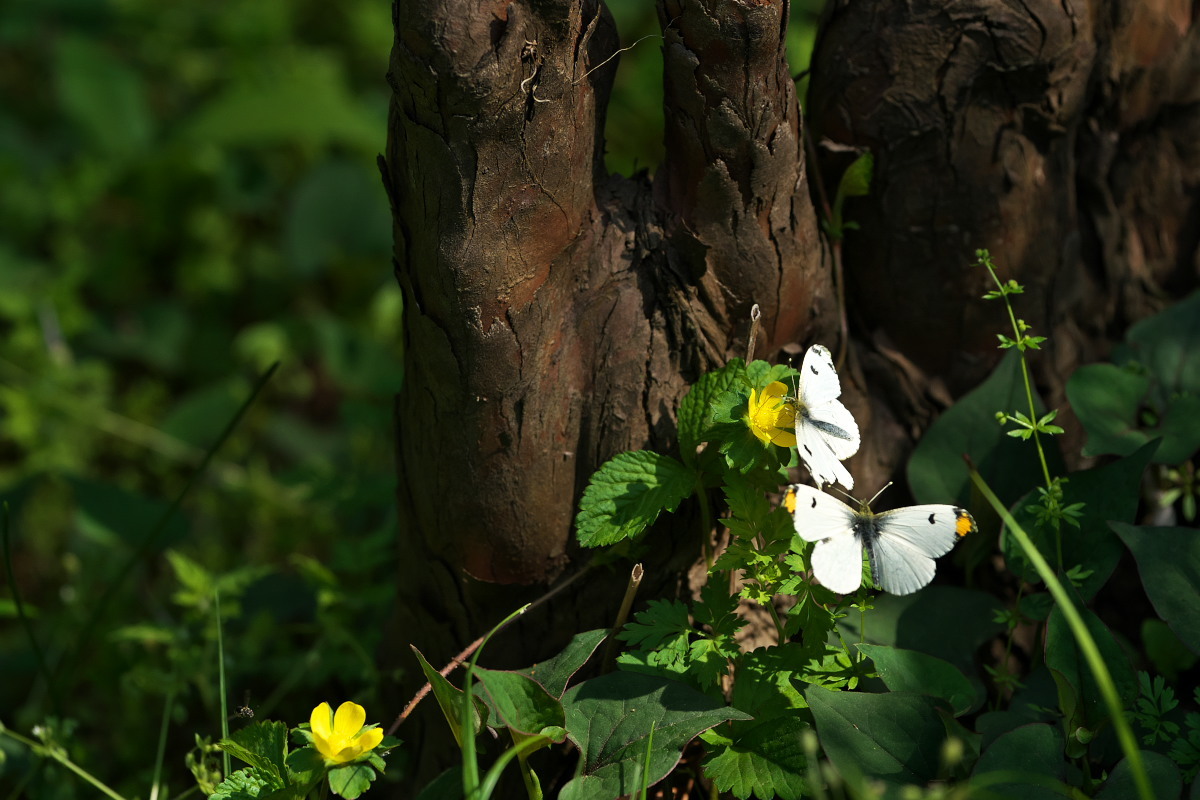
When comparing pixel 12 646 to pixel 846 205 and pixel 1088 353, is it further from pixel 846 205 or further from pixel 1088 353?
pixel 1088 353

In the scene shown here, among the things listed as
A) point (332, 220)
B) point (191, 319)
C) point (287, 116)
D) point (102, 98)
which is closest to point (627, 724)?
point (332, 220)

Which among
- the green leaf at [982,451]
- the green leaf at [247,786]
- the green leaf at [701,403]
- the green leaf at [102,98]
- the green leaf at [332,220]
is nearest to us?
the green leaf at [247,786]

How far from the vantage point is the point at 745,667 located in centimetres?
120

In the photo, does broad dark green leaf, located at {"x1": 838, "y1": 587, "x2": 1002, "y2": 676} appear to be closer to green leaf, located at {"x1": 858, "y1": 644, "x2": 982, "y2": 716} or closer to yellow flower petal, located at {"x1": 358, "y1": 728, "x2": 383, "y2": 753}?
green leaf, located at {"x1": 858, "y1": 644, "x2": 982, "y2": 716}

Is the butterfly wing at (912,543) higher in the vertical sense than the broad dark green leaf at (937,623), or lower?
higher

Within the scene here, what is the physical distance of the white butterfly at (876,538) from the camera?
1048 millimetres

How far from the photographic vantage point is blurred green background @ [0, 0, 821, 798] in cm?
194

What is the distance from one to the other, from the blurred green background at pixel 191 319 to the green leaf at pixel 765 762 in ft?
2.69

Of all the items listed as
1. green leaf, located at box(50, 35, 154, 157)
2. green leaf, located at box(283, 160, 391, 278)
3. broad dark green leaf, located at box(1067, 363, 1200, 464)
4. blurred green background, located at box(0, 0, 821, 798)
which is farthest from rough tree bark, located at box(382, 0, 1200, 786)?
green leaf, located at box(50, 35, 154, 157)

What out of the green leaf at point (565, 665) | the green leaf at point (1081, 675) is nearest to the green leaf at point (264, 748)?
the green leaf at point (565, 665)

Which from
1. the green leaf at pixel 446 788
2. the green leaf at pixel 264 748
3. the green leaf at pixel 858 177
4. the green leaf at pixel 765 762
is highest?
the green leaf at pixel 858 177

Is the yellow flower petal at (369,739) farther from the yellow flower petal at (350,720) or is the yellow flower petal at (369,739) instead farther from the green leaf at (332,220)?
the green leaf at (332,220)

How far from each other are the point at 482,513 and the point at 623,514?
0.75 ft

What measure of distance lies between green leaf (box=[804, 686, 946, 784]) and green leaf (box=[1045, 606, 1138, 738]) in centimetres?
16
